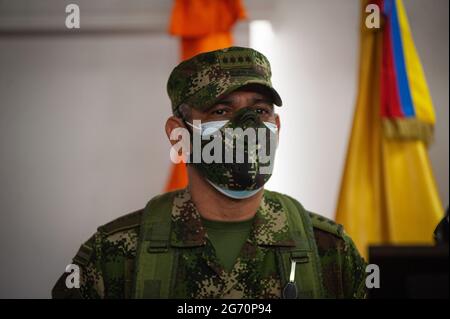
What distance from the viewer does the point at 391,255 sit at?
4.09 feet

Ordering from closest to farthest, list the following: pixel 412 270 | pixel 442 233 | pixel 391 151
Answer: pixel 412 270 → pixel 442 233 → pixel 391 151

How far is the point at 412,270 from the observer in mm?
1250

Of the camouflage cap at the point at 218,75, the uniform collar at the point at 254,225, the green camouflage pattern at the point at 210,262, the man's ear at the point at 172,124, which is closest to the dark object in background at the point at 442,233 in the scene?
the green camouflage pattern at the point at 210,262

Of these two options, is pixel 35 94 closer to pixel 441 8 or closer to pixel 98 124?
pixel 98 124

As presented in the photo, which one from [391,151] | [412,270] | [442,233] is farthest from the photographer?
[391,151]

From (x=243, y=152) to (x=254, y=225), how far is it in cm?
16

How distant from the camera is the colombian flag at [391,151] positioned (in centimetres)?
157

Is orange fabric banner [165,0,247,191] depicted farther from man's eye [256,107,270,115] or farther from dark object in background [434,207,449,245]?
dark object in background [434,207,449,245]

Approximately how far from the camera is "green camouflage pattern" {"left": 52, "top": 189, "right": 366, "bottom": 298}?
134 cm

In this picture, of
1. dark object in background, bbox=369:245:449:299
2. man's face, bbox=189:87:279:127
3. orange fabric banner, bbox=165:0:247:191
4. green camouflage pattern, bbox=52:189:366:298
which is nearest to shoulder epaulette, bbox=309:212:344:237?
green camouflage pattern, bbox=52:189:366:298

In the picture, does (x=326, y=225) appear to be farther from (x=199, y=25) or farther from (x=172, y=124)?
(x=199, y=25)

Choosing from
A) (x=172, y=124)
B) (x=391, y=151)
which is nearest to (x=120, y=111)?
(x=172, y=124)
